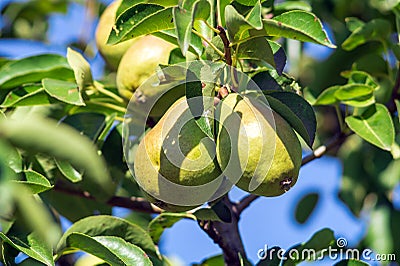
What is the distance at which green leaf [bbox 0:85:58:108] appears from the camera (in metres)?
1.37

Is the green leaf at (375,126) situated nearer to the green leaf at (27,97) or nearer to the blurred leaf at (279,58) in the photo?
the blurred leaf at (279,58)

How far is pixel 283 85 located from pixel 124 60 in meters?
0.35

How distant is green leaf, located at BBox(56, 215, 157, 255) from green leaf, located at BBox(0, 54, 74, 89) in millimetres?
403

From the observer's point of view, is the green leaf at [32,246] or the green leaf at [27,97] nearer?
the green leaf at [32,246]

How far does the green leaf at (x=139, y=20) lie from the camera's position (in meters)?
1.07

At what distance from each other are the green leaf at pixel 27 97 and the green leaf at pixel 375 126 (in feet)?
2.03

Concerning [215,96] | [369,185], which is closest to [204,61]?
[215,96]

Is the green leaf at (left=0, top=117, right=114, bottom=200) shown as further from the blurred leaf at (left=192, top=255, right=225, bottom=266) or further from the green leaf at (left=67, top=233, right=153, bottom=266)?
the blurred leaf at (left=192, top=255, right=225, bottom=266)

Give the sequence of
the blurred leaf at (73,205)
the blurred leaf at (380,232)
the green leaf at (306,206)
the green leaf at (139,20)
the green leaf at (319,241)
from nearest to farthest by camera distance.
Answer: the green leaf at (139,20) → the green leaf at (319,241) → the blurred leaf at (73,205) → the blurred leaf at (380,232) → the green leaf at (306,206)

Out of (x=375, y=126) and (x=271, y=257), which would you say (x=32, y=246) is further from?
(x=375, y=126)

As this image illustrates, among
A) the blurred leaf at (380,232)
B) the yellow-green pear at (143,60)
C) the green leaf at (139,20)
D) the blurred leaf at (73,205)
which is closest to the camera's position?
the green leaf at (139,20)

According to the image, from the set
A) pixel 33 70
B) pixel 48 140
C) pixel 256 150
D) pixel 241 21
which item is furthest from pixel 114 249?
pixel 48 140

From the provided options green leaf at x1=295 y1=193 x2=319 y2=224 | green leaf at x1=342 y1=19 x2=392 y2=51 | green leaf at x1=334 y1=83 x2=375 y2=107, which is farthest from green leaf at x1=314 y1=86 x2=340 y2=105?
green leaf at x1=295 y1=193 x2=319 y2=224

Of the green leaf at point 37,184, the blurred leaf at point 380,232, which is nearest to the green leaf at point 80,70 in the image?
the green leaf at point 37,184
